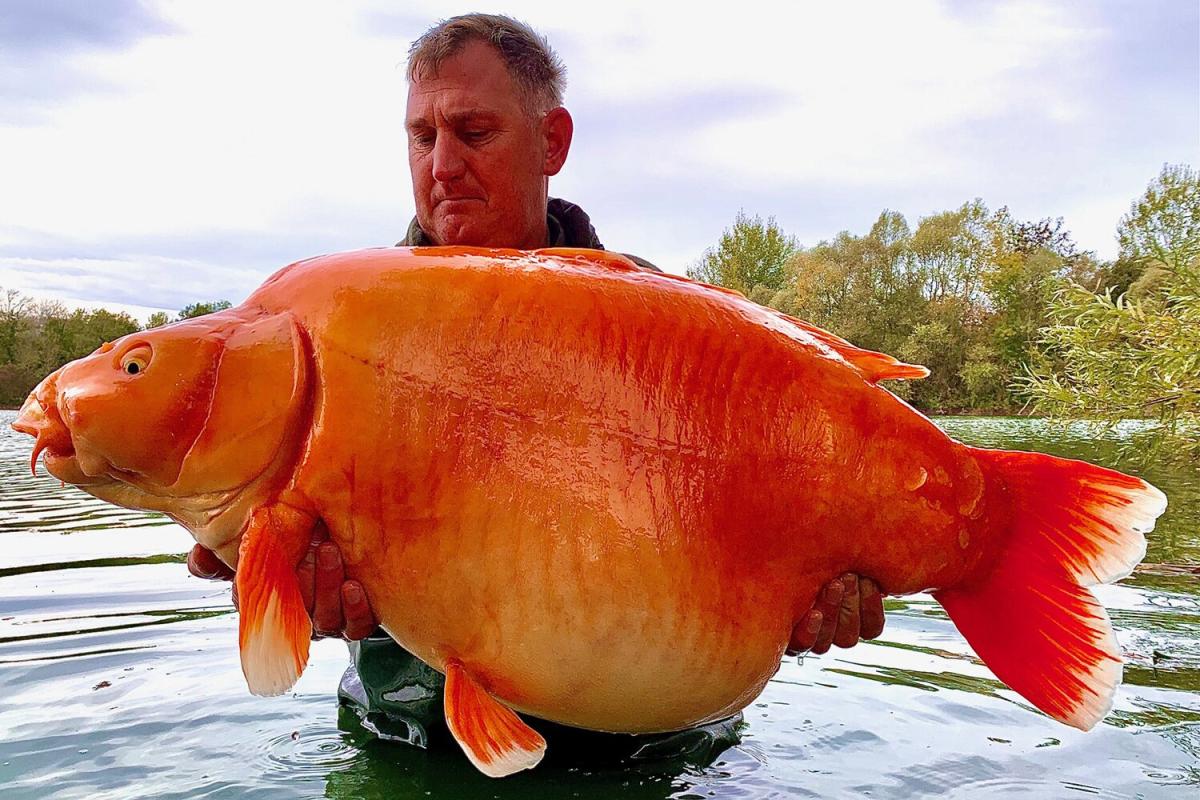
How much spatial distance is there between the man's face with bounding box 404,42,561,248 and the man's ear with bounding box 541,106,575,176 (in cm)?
10

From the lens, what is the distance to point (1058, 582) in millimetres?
2111

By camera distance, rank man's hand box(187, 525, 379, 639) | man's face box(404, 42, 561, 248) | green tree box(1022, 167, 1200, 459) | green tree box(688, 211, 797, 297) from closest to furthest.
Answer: man's hand box(187, 525, 379, 639) → man's face box(404, 42, 561, 248) → green tree box(1022, 167, 1200, 459) → green tree box(688, 211, 797, 297)

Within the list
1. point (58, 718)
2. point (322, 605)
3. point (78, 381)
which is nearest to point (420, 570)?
point (322, 605)

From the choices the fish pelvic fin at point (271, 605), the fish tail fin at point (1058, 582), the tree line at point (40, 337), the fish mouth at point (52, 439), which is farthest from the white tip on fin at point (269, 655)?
the tree line at point (40, 337)

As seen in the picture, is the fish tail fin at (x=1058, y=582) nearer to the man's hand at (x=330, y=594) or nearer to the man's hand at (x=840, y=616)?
the man's hand at (x=840, y=616)

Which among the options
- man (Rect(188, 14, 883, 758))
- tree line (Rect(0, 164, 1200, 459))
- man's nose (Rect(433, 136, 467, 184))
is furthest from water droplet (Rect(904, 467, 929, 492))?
tree line (Rect(0, 164, 1200, 459))

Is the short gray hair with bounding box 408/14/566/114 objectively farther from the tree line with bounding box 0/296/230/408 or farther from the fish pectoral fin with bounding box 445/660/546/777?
the tree line with bounding box 0/296/230/408

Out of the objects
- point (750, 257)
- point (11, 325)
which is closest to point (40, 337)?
point (11, 325)

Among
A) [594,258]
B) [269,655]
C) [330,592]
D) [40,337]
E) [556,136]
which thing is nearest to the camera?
[269,655]

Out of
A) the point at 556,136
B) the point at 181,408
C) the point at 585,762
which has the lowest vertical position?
the point at 585,762

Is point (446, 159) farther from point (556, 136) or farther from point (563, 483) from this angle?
point (563, 483)

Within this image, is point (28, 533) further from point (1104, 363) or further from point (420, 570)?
point (1104, 363)

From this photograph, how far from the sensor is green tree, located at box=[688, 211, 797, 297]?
179 ft

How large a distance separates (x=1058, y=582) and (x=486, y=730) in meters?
1.27
